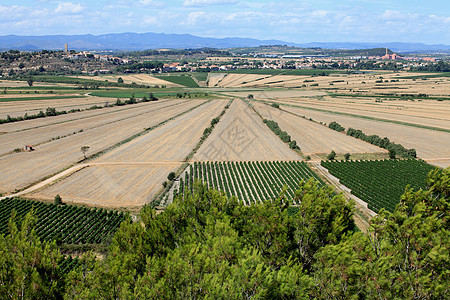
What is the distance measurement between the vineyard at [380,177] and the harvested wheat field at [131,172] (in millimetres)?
30508

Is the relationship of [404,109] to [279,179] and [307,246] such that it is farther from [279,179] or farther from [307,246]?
[307,246]

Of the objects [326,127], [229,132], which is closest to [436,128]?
[326,127]

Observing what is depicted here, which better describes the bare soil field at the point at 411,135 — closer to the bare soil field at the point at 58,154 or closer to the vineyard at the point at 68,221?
the vineyard at the point at 68,221

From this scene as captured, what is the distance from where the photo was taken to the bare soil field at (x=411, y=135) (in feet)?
213

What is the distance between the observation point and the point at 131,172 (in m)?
54.7

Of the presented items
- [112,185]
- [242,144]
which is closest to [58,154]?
[112,185]

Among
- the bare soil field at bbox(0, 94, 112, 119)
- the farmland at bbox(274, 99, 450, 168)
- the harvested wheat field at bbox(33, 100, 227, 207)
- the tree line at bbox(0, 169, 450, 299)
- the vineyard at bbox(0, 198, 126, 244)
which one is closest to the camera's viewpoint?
the tree line at bbox(0, 169, 450, 299)

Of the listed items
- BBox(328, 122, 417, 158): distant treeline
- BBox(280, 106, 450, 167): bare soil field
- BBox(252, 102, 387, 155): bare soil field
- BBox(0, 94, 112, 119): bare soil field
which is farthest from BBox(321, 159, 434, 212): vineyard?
BBox(0, 94, 112, 119): bare soil field

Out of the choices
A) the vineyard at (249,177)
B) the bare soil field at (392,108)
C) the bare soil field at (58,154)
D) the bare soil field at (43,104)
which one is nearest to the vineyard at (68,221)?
the bare soil field at (58,154)

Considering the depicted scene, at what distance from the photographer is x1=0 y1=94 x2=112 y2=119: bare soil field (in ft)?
336

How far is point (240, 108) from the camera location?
403ft

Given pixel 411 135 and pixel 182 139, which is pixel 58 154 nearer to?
pixel 182 139

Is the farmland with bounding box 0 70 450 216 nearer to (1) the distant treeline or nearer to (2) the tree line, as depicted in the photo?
(1) the distant treeline

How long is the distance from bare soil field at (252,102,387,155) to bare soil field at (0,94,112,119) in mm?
72930
